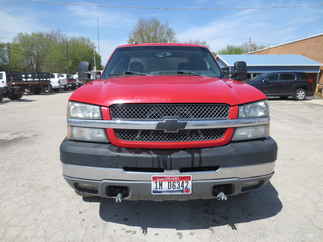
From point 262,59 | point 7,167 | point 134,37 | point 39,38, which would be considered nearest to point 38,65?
point 39,38

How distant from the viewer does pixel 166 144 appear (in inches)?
75.9

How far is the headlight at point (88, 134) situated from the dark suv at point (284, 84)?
547 inches

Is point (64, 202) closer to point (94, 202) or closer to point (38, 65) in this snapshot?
point (94, 202)

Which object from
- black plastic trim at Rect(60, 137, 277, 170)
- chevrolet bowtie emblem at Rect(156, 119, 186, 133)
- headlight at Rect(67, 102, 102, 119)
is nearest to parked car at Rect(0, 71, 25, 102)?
headlight at Rect(67, 102, 102, 119)

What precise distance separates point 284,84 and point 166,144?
14954mm

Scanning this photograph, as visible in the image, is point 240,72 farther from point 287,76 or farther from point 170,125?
point 287,76

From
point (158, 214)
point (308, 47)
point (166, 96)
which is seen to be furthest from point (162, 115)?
point (308, 47)

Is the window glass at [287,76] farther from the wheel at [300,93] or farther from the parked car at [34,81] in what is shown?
the parked car at [34,81]

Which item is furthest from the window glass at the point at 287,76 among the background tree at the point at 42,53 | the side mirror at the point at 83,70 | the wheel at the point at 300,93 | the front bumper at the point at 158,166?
the background tree at the point at 42,53

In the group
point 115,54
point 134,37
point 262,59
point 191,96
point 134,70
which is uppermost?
point 134,37

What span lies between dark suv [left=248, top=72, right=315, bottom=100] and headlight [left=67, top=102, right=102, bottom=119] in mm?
13879

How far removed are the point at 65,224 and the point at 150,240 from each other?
93 cm

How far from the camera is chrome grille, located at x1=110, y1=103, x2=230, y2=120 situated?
1939mm

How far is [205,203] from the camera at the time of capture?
2.69 meters
